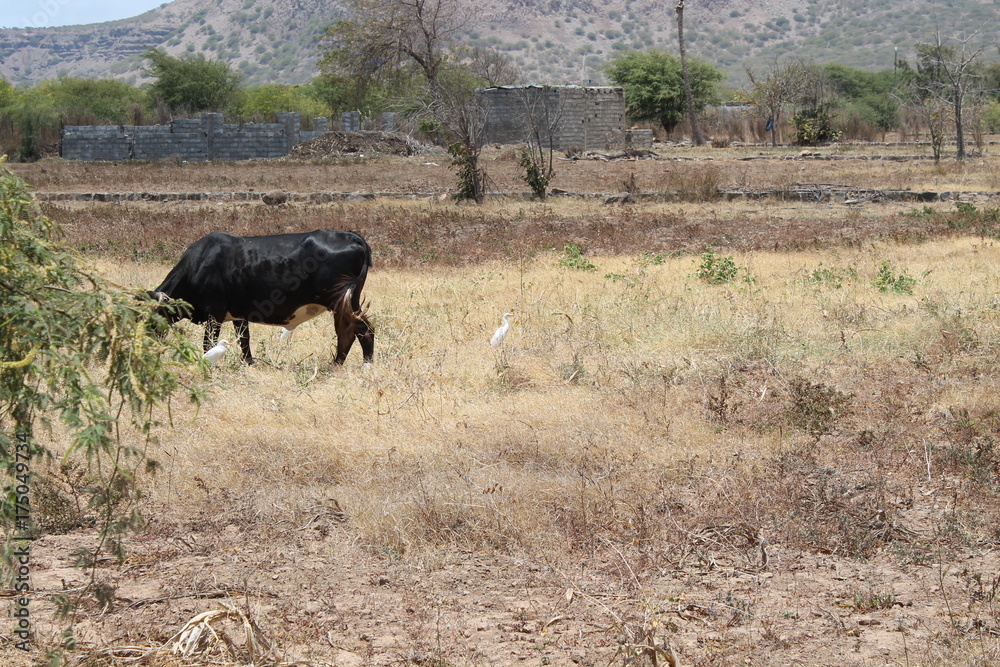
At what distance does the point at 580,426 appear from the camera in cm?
685

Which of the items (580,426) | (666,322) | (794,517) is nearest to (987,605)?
(794,517)

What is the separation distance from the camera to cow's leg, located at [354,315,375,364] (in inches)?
335

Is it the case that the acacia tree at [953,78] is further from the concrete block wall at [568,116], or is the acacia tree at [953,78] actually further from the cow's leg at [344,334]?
the cow's leg at [344,334]

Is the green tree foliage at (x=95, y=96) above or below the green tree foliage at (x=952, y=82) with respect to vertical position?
above

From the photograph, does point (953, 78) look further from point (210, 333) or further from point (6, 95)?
point (6, 95)

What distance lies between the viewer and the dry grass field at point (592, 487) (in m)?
4.41

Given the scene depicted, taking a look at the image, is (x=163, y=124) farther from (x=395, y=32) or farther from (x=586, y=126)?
(x=586, y=126)

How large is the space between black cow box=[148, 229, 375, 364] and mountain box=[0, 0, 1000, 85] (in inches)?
4837

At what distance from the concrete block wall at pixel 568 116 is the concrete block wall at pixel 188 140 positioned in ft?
23.0

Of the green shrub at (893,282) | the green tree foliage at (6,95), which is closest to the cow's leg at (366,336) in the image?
the green shrub at (893,282)

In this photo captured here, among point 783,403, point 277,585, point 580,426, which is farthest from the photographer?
point 783,403

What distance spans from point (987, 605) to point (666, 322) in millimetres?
5330

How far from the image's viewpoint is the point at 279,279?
8422 millimetres

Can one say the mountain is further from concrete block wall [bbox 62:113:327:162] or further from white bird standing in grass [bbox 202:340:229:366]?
white bird standing in grass [bbox 202:340:229:366]
